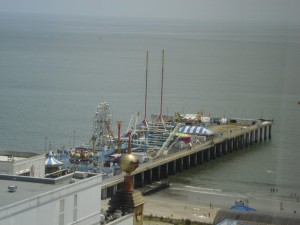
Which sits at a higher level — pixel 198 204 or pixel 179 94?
pixel 179 94

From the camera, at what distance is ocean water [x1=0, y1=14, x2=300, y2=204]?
42.5 metres

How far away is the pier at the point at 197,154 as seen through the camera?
38.8 metres

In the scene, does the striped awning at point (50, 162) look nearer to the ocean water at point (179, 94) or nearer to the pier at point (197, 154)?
the pier at point (197, 154)

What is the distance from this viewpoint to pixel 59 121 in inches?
2255

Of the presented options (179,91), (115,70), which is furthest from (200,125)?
(115,70)

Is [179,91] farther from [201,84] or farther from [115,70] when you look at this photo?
[115,70]

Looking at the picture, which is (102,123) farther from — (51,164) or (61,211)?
(61,211)

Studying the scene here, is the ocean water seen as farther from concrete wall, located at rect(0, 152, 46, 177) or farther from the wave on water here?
concrete wall, located at rect(0, 152, 46, 177)

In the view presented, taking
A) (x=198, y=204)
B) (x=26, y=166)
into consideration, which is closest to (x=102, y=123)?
(x=198, y=204)

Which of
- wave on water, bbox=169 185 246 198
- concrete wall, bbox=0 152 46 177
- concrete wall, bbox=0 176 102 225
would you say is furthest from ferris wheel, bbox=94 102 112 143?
concrete wall, bbox=0 176 102 225

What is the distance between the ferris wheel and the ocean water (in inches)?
115

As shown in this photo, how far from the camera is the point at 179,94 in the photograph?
7519cm

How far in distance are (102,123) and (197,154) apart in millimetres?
5076

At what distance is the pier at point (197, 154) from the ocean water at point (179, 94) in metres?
0.55
